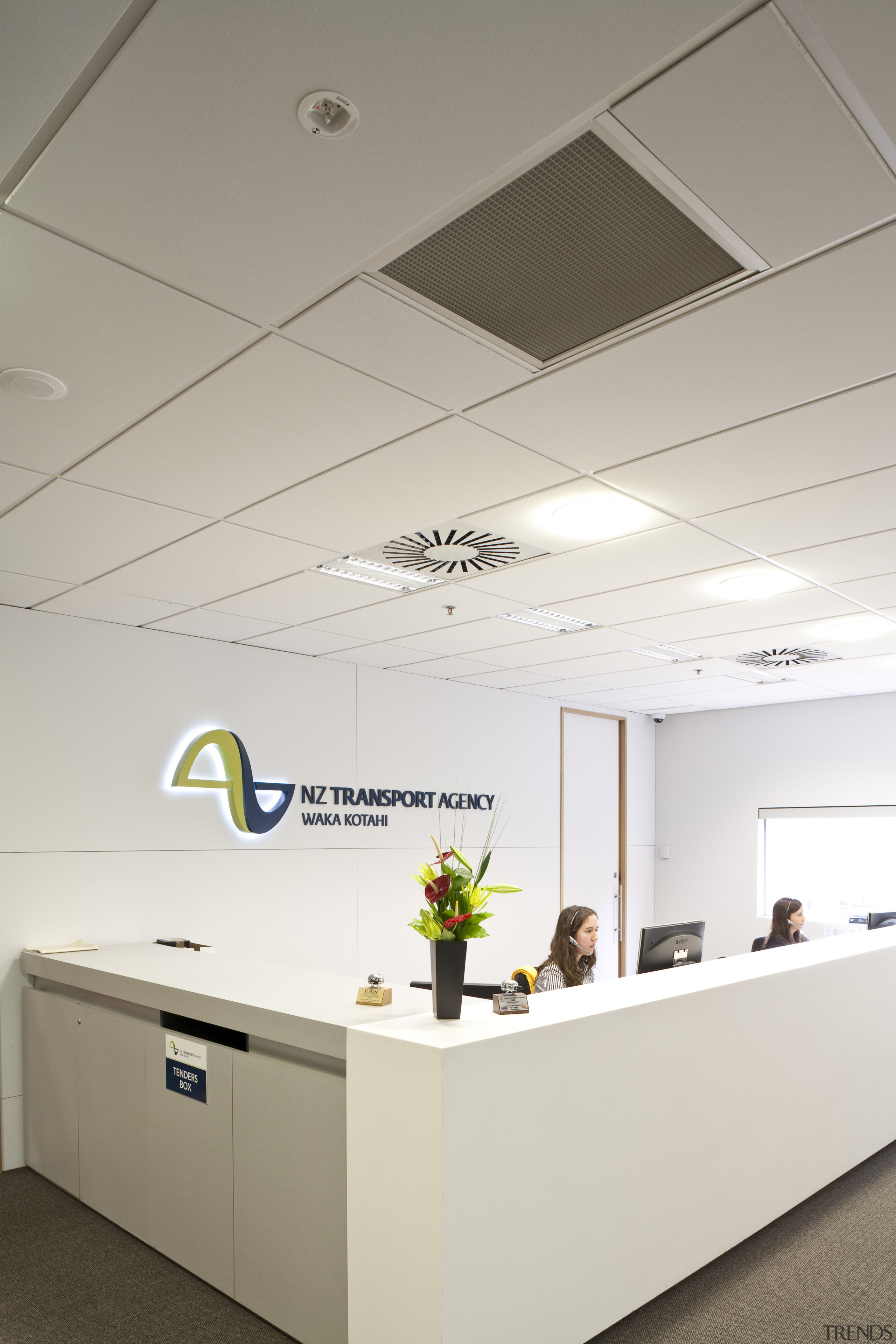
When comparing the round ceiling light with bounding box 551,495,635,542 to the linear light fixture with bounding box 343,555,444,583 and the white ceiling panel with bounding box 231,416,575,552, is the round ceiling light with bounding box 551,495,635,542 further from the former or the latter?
the linear light fixture with bounding box 343,555,444,583

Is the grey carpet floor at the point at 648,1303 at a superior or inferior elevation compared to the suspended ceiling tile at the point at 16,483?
inferior

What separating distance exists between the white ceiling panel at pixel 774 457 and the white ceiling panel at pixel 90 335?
55.6 inches

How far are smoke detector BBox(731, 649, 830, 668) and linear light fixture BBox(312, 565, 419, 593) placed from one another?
2648 mm

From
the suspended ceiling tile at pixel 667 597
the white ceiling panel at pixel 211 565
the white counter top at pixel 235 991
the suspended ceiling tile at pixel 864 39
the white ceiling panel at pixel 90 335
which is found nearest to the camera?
the suspended ceiling tile at pixel 864 39

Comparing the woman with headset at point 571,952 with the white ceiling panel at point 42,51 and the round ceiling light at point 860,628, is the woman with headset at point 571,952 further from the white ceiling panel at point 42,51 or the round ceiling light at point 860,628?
the white ceiling panel at point 42,51

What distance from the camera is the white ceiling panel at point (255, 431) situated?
7.89 ft

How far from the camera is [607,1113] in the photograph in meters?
2.76

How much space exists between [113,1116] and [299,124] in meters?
3.69

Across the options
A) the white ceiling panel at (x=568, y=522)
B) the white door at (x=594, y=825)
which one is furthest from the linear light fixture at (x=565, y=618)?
the white door at (x=594, y=825)

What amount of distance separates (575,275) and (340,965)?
5052 mm

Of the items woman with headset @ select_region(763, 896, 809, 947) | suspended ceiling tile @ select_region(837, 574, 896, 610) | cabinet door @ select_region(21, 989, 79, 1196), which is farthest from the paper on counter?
suspended ceiling tile @ select_region(837, 574, 896, 610)

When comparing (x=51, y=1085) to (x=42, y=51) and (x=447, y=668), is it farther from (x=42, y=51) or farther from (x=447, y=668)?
(x=42, y=51)

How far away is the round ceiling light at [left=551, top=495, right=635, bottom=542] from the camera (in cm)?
332

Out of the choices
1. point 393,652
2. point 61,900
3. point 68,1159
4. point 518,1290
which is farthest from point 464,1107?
point 393,652
